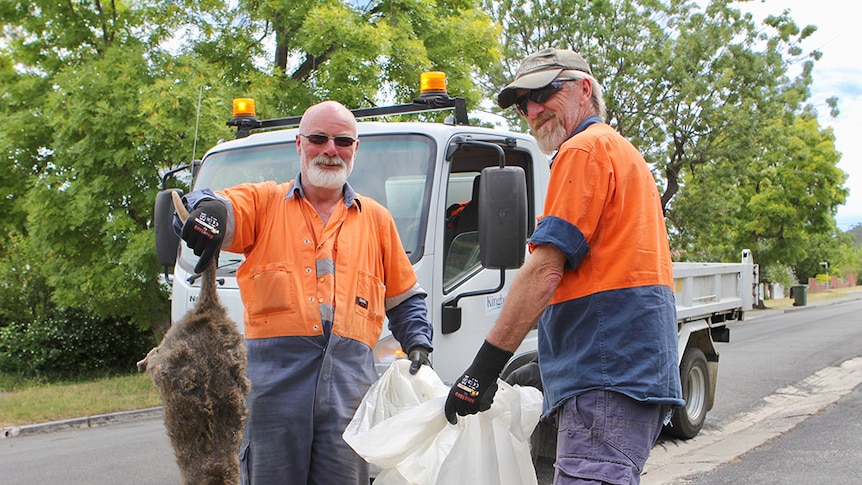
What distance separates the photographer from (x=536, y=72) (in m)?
2.74

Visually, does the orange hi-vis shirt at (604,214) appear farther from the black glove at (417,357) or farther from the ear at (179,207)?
the ear at (179,207)

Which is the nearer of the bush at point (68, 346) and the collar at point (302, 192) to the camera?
the collar at point (302, 192)

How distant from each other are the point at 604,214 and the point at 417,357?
1061mm

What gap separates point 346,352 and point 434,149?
1945 mm

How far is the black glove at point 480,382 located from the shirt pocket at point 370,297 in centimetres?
60

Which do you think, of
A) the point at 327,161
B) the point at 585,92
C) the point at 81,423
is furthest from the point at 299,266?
the point at 81,423

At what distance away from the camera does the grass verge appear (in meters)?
9.28

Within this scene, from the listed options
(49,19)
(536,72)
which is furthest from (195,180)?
(49,19)

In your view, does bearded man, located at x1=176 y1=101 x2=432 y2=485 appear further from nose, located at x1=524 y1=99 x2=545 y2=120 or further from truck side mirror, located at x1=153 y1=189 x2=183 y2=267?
truck side mirror, located at x1=153 y1=189 x2=183 y2=267

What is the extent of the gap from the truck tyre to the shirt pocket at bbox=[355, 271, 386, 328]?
423 cm

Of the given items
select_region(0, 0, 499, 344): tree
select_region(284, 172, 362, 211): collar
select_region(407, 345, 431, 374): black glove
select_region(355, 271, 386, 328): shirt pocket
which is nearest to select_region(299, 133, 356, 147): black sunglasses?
select_region(284, 172, 362, 211): collar

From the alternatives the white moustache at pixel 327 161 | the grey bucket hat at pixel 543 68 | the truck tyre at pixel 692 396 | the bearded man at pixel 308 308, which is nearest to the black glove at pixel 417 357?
the bearded man at pixel 308 308

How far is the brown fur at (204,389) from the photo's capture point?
7.13ft

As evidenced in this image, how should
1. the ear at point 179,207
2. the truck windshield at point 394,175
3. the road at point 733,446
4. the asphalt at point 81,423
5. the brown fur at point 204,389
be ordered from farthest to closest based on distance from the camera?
the asphalt at point 81,423, the road at point 733,446, the truck windshield at point 394,175, the ear at point 179,207, the brown fur at point 204,389
